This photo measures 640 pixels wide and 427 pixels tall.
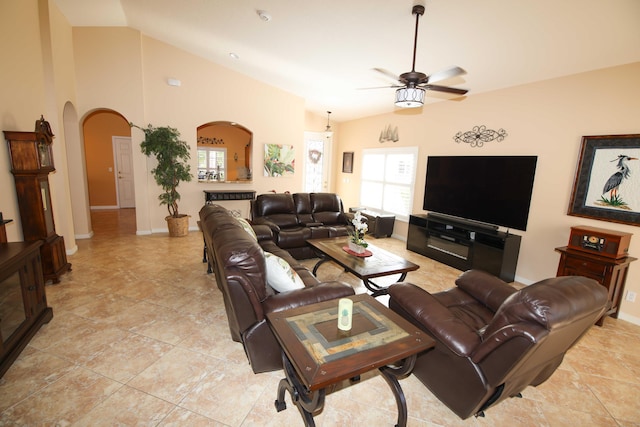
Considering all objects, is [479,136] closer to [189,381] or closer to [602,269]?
[602,269]

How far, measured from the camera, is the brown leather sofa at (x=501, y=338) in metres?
1.32

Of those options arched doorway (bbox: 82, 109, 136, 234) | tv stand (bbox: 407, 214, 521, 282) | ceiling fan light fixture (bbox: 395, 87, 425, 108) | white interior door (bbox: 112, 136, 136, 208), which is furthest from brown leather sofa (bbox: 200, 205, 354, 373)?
white interior door (bbox: 112, 136, 136, 208)

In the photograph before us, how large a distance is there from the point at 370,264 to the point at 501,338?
1784 mm

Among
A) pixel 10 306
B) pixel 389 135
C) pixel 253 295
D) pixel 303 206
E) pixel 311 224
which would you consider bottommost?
pixel 10 306

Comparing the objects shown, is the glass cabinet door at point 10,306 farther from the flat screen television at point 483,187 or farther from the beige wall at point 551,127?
the beige wall at point 551,127

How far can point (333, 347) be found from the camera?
1.42 metres

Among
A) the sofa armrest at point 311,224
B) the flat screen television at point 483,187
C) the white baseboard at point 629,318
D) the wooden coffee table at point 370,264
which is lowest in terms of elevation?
the white baseboard at point 629,318

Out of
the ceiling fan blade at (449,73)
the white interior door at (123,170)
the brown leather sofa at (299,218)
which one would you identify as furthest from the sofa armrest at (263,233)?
the white interior door at (123,170)

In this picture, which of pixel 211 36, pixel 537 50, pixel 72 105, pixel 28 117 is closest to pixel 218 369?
pixel 28 117

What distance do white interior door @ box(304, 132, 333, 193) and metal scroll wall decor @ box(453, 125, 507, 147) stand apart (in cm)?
380

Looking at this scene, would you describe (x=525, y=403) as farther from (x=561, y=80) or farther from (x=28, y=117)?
(x=28, y=117)

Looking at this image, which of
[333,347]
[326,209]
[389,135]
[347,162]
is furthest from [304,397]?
[347,162]

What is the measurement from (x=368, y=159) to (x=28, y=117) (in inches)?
226

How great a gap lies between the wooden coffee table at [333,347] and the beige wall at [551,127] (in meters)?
3.11
